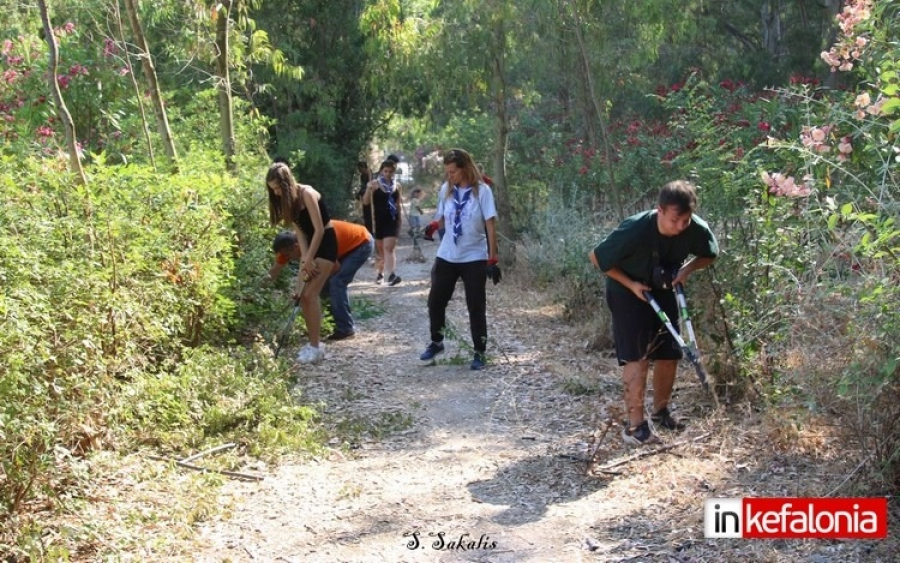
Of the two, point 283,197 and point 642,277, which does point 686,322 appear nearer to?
point 642,277

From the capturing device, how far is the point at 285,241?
29.4 ft

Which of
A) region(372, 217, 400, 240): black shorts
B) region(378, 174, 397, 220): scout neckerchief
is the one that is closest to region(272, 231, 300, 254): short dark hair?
region(378, 174, 397, 220): scout neckerchief

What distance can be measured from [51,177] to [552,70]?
43.6 ft

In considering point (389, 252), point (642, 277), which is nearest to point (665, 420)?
point (642, 277)

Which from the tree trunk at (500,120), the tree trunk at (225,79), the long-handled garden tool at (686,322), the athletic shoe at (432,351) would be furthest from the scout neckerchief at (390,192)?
the long-handled garden tool at (686,322)

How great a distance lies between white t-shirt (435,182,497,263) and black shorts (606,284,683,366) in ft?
7.31

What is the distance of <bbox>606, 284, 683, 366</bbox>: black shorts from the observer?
5879mm

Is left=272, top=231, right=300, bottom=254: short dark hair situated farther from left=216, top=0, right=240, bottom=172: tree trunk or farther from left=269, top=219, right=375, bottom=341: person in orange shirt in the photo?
left=216, top=0, right=240, bottom=172: tree trunk

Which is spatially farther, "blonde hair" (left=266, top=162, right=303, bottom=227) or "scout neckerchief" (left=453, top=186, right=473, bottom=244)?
"blonde hair" (left=266, top=162, right=303, bottom=227)

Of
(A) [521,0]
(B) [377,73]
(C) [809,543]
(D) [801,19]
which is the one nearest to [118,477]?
(C) [809,543]

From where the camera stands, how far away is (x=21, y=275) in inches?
182

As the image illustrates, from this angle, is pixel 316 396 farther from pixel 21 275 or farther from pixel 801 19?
pixel 801 19

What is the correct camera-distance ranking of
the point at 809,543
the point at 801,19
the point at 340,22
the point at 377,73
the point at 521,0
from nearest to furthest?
the point at 809,543 < the point at 521,0 < the point at 377,73 < the point at 340,22 < the point at 801,19

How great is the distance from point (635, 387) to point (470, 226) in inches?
104
